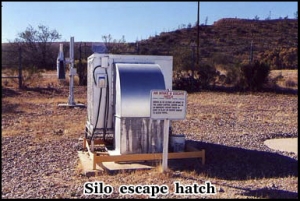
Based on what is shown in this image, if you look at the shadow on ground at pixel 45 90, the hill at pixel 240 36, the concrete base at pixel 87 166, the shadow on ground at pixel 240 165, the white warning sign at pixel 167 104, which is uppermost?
the hill at pixel 240 36

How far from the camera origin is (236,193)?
5863 mm

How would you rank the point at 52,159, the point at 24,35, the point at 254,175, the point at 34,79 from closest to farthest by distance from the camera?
the point at 254,175, the point at 52,159, the point at 34,79, the point at 24,35

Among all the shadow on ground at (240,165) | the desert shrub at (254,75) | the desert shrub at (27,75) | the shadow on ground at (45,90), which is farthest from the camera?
the desert shrub at (254,75)

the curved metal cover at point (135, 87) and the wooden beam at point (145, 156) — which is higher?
the curved metal cover at point (135, 87)

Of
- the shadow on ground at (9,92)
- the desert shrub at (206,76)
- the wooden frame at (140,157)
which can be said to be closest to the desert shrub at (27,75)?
the shadow on ground at (9,92)

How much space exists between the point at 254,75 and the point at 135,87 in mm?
14733

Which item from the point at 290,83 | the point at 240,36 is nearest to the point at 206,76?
the point at 290,83

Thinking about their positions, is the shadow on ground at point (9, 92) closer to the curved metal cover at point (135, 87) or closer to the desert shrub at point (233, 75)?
the desert shrub at point (233, 75)

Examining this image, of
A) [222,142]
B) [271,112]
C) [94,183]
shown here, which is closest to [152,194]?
[94,183]

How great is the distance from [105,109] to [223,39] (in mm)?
40331

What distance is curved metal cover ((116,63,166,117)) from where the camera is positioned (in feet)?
24.4

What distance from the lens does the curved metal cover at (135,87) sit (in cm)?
745

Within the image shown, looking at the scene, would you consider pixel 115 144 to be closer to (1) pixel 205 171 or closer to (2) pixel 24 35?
(1) pixel 205 171

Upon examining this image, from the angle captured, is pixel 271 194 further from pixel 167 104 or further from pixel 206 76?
pixel 206 76
